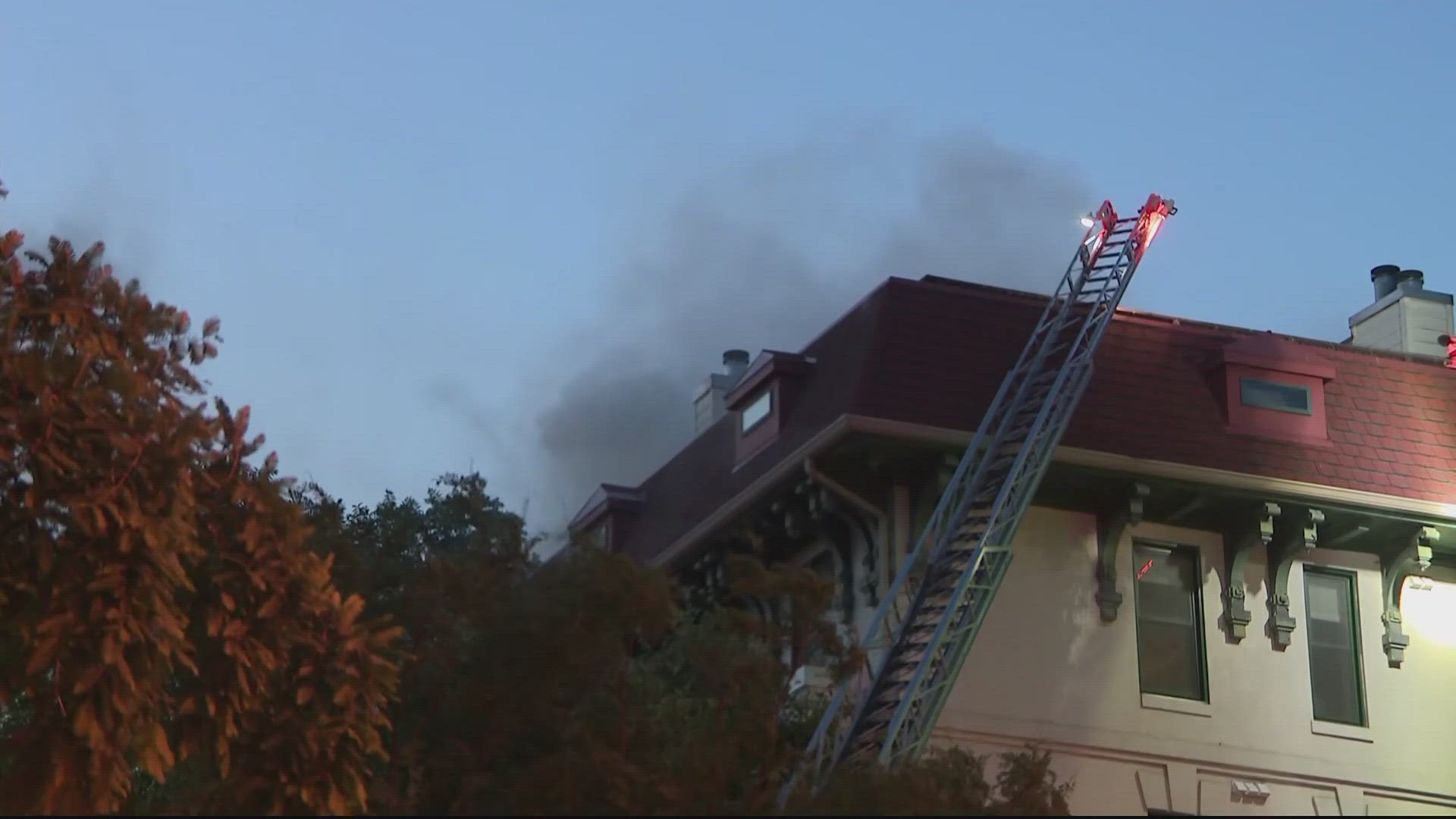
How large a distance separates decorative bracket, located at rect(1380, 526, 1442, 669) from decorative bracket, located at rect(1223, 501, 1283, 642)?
161 cm

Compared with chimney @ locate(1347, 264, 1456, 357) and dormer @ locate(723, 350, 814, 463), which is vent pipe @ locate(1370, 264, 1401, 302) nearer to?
chimney @ locate(1347, 264, 1456, 357)

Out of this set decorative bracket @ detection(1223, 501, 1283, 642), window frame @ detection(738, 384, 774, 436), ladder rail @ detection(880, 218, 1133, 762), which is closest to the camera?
ladder rail @ detection(880, 218, 1133, 762)

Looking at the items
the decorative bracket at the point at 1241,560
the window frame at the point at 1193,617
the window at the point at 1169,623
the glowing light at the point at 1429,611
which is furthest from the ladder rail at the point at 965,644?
the glowing light at the point at 1429,611

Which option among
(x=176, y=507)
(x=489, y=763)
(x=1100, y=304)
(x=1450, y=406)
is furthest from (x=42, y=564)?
(x=1450, y=406)

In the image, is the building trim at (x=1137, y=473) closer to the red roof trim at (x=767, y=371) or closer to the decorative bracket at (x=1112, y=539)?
the decorative bracket at (x=1112, y=539)

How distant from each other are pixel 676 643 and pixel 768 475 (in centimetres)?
708

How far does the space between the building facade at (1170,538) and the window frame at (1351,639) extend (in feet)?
0.09

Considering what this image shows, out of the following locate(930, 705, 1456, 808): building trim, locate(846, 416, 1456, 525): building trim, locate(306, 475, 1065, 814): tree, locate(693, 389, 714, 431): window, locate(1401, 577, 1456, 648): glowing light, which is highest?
locate(693, 389, 714, 431): window

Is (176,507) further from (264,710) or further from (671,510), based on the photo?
(671,510)

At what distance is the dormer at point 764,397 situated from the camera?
26250 millimetres

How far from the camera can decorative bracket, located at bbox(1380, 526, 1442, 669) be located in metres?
26.0

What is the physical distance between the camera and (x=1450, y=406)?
27.0 m

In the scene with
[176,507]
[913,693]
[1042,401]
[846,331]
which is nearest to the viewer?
[176,507]

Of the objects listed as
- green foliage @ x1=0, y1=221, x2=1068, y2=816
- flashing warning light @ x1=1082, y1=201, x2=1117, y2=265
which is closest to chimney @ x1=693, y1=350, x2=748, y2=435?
flashing warning light @ x1=1082, y1=201, x2=1117, y2=265
